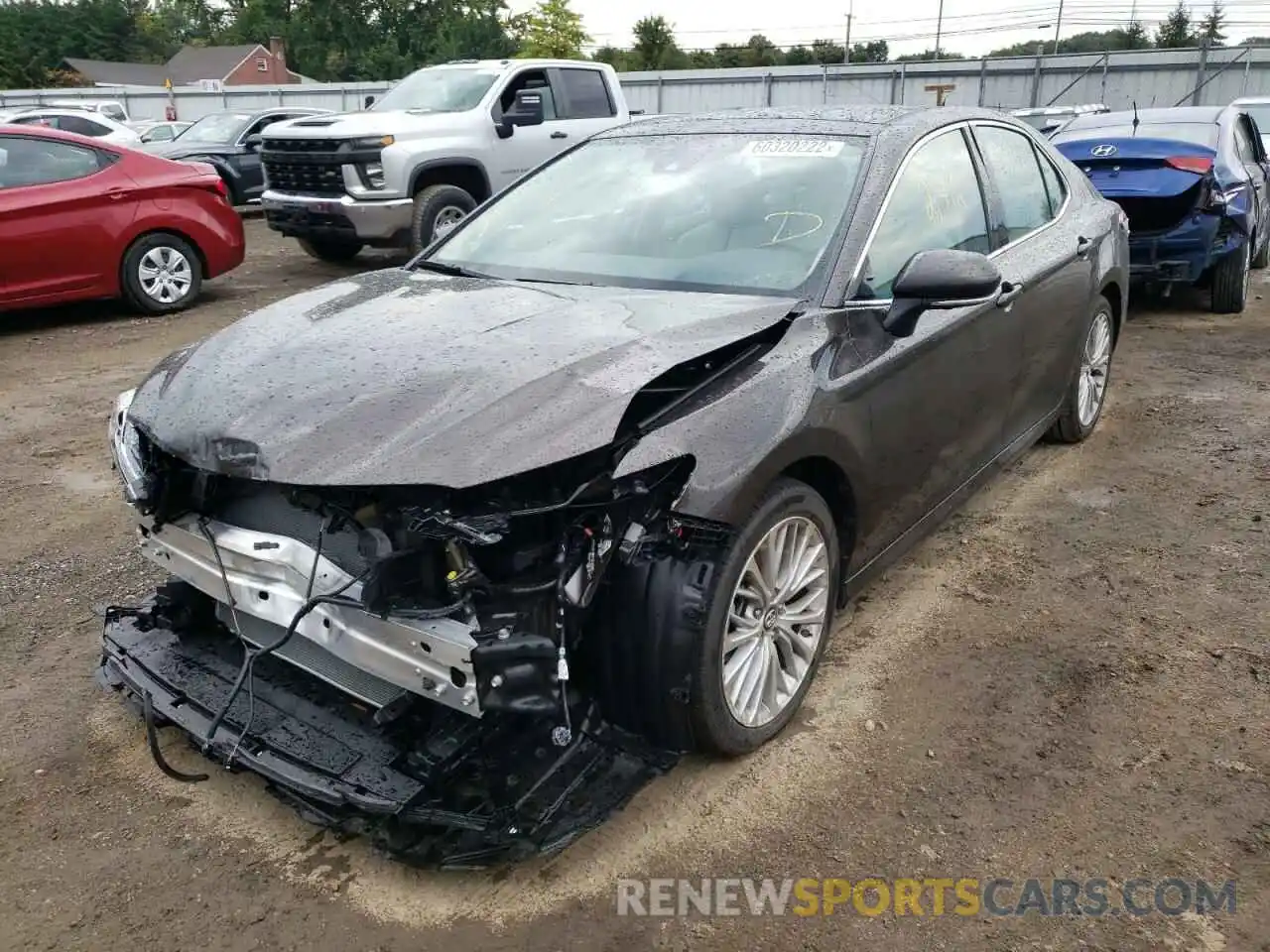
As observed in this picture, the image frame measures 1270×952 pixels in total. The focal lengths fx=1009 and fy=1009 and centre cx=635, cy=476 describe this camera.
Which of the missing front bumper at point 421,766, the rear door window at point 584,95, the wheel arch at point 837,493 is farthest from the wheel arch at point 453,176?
the missing front bumper at point 421,766

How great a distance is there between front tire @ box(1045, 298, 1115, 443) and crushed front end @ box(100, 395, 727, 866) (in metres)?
3.21

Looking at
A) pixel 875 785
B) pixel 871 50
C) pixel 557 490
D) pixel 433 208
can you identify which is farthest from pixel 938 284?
pixel 871 50

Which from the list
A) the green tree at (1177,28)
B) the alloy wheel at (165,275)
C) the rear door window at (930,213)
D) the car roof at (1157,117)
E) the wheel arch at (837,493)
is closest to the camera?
the wheel arch at (837,493)

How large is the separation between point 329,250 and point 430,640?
1004 cm

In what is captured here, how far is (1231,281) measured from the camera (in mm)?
8328

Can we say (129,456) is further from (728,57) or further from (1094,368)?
(728,57)

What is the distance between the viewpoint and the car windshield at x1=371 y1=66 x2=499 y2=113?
1051 centimetres

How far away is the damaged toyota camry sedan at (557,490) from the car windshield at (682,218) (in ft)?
0.05

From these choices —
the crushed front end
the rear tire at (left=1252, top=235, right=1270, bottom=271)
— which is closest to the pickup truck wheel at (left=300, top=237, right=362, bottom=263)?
the crushed front end

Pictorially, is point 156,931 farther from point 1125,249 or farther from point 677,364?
point 1125,249

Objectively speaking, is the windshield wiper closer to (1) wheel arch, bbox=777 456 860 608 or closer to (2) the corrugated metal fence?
(1) wheel arch, bbox=777 456 860 608

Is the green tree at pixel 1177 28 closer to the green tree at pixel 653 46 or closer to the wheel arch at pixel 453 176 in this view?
the green tree at pixel 653 46

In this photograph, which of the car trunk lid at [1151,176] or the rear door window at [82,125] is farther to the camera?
the rear door window at [82,125]

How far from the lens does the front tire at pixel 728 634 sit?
2490 millimetres
